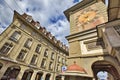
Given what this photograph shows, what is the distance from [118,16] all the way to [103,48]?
2553 millimetres

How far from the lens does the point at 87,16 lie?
10336 mm

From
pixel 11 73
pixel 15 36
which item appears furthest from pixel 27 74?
pixel 15 36

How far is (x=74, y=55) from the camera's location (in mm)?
8742

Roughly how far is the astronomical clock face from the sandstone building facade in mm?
13247

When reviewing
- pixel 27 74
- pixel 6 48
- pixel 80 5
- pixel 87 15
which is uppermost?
Result: pixel 80 5

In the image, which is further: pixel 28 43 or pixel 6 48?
pixel 28 43

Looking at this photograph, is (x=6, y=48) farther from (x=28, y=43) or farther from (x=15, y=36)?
(x=28, y=43)

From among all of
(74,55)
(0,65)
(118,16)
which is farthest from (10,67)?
(118,16)

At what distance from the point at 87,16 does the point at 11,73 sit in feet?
52.7

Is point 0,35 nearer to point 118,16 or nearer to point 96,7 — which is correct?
point 96,7

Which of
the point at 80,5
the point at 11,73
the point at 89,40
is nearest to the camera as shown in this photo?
the point at 89,40

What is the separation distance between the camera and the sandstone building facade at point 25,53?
658 inches

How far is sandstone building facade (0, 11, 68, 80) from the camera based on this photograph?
1672cm

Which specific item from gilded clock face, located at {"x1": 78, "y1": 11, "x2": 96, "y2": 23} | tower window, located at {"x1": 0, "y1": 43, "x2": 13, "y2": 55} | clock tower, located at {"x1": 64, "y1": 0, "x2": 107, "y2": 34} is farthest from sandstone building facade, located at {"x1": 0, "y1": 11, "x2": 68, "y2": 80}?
gilded clock face, located at {"x1": 78, "y1": 11, "x2": 96, "y2": 23}
